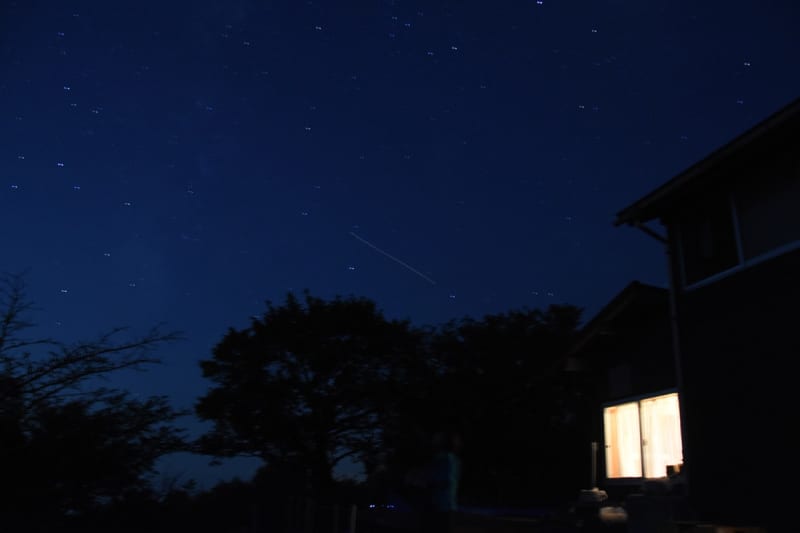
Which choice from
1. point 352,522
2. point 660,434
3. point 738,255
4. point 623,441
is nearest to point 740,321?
point 738,255

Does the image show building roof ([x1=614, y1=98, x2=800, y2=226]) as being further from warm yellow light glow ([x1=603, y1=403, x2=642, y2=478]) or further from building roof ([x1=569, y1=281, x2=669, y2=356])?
warm yellow light glow ([x1=603, y1=403, x2=642, y2=478])

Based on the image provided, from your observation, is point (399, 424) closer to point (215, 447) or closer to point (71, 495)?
point (215, 447)

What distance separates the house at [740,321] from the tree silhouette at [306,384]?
46.8 ft

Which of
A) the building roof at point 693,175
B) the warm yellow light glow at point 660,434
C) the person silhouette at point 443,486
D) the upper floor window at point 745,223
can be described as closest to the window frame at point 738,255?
the upper floor window at point 745,223

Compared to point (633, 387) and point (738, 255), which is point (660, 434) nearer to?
point (633, 387)

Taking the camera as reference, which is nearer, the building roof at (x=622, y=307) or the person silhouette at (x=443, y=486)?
the person silhouette at (x=443, y=486)

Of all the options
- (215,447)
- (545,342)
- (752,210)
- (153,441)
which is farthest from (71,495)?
(545,342)

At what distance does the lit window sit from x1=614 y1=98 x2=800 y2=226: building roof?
8.44 ft

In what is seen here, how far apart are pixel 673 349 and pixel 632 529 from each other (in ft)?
10.4

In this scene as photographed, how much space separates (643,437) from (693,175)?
4069mm

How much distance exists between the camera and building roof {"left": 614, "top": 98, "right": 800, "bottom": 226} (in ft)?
24.2

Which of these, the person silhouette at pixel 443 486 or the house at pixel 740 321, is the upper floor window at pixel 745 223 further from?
the person silhouette at pixel 443 486

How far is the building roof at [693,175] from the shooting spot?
7387 mm

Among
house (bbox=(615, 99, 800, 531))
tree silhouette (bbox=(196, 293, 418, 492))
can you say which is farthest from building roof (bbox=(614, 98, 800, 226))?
tree silhouette (bbox=(196, 293, 418, 492))
